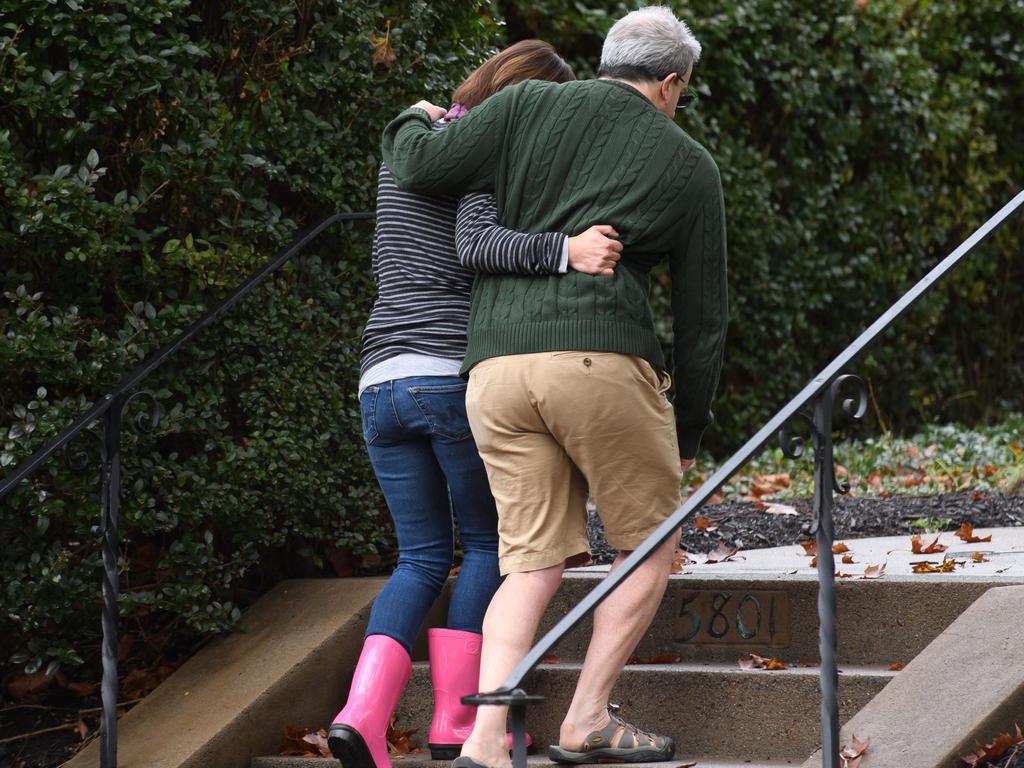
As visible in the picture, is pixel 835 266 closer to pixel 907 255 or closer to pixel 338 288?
pixel 907 255

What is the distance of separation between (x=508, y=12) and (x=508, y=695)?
6.31 meters

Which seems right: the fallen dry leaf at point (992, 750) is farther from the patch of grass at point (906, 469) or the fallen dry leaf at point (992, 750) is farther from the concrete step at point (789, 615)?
the patch of grass at point (906, 469)

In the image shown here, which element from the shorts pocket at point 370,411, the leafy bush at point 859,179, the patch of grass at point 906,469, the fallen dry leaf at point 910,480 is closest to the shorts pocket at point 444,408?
the shorts pocket at point 370,411

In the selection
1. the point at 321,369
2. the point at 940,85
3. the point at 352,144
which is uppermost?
the point at 940,85

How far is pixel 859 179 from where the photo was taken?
10031 millimetres

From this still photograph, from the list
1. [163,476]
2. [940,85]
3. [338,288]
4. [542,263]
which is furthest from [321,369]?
[940,85]

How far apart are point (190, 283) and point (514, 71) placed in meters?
1.29

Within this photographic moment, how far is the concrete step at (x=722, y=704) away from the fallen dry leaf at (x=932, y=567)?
57cm

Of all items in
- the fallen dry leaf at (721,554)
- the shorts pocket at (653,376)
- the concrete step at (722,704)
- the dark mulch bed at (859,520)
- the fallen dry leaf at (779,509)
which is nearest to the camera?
the shorts pocket at (653,376)

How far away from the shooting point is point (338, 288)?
4758 millimetres

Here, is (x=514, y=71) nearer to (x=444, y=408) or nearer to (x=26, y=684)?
(x=444, y=408)

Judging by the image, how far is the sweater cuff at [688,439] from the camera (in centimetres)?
365

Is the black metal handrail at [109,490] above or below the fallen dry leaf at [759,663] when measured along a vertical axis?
above

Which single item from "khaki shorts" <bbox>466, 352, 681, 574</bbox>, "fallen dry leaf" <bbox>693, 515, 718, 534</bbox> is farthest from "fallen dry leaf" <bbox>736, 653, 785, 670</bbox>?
"fallen dry leaf" <bbox>693, 515, 718, 534</bbox>
